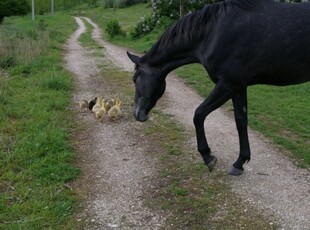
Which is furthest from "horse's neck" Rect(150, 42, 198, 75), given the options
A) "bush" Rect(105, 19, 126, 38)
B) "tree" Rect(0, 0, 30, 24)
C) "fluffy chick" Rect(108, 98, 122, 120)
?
"tree" Rect(0, 0, 30, 24)

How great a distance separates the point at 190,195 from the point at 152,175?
0.73 metres

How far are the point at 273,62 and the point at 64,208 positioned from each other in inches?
111

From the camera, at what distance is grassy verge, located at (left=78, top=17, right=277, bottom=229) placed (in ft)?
13.6

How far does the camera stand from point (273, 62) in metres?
4.72

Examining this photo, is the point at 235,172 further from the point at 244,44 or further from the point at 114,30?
the point at 114,30

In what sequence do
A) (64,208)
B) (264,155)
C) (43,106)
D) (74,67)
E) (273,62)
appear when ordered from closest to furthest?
(64,208), (273,62), (264,155), (43,106), (74,67)

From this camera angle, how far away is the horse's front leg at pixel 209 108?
4.78 m

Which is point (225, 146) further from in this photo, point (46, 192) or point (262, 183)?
point (46, 192)

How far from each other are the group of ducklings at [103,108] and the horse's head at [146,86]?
6.91ft

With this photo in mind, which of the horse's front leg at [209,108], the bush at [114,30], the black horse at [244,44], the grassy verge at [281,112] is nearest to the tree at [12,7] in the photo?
the bush at [114,30]

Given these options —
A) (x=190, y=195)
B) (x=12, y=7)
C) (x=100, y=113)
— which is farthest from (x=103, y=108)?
(x=12, y=7)

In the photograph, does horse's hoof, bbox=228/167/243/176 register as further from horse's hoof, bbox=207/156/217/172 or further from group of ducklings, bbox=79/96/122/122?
group of ducklings, bbox=79/96/122/122

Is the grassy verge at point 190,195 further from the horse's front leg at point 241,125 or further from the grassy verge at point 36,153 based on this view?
the grassy verge at point 36,153

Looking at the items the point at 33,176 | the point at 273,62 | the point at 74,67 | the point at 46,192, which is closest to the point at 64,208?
the point at 46,192
